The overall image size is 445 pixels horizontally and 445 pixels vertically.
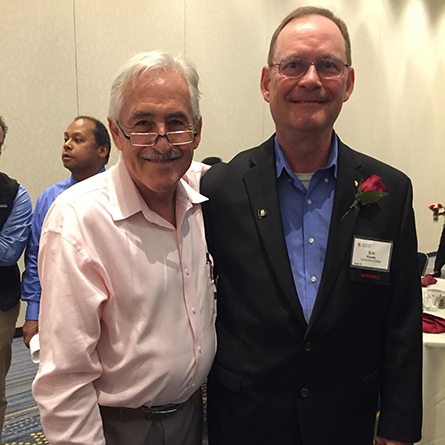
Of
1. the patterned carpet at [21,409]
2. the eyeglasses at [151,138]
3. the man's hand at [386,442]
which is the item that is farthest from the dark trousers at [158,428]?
the patterned carpet at [21,409]

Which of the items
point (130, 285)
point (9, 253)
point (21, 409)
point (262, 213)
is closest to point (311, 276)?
point (262, 213)

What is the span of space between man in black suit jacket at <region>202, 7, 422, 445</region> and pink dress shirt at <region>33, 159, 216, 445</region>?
0.50ft

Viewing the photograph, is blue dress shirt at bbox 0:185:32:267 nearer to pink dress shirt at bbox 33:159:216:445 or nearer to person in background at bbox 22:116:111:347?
person in background at bbox 22:116:111:347

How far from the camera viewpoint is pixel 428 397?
230 centimetres

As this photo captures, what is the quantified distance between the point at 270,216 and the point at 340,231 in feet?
0.75

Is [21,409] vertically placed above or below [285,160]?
below

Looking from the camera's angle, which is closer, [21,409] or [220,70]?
[21,409]

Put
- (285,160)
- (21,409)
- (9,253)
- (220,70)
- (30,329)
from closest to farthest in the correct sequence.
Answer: (285,160), (9,253), (30,329), (21,409), (220,70)

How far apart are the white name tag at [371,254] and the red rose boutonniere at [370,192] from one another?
0.11m

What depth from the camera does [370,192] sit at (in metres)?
1.32

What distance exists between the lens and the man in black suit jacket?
129 cm

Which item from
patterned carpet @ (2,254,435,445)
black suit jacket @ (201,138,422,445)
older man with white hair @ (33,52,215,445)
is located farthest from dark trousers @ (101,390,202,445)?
patterned carpet @ (2,254,435,445)

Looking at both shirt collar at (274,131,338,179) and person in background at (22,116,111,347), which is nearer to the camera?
shirt collar at (274,131,338,179)

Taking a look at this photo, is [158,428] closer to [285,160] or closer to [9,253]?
[285,160]
